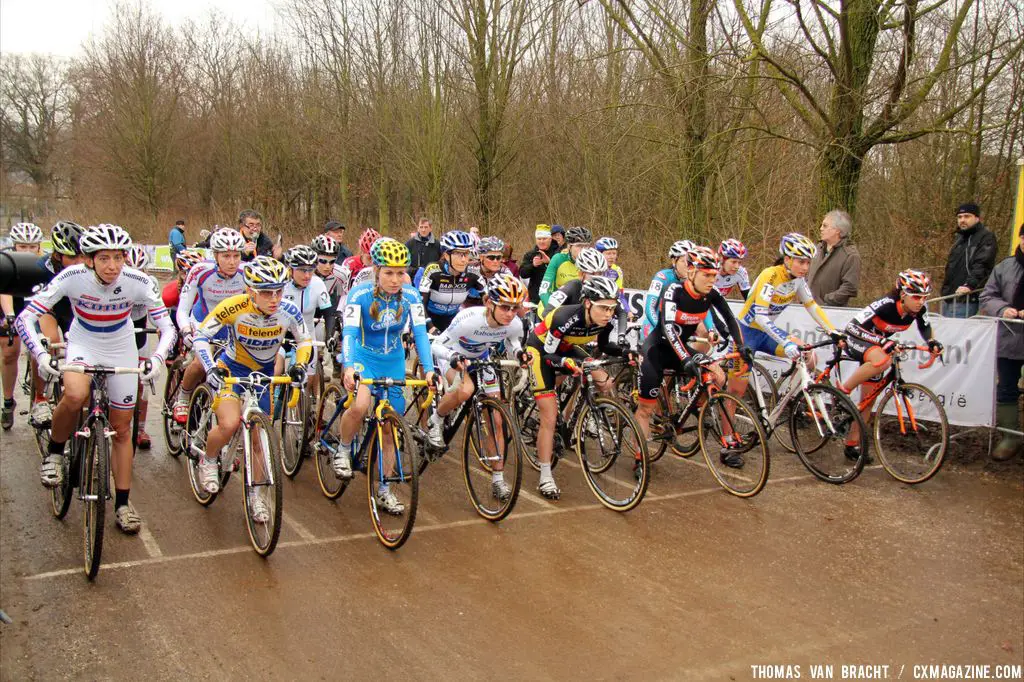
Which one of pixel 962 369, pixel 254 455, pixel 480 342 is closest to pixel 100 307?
pixel 254 455

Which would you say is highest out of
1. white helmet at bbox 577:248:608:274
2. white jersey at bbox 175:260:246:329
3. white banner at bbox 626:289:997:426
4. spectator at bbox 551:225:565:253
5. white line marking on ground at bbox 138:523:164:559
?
spectator at bbox 551:225:565:253

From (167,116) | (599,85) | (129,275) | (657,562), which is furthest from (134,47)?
(657,562)

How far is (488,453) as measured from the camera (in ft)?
21.4

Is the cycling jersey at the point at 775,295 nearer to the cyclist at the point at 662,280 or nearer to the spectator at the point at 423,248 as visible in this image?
the cyclist at the point at 662,280

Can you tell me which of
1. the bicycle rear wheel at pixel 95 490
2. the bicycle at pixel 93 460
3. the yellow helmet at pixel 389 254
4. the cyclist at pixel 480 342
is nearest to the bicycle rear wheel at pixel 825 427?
the cyclist at pixel 480 342

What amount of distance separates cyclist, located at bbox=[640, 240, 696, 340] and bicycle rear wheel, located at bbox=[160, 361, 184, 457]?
4.56 metres

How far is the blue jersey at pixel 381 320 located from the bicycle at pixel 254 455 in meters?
0.78

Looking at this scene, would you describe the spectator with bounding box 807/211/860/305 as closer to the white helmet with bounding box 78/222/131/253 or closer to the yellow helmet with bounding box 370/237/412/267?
the yellow helmet with bounding box 370/237/412/267

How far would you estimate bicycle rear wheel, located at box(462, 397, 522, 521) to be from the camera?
6.27m

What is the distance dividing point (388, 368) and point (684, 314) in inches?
109

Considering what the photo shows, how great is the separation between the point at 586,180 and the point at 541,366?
14741 millimetres

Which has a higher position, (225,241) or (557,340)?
(225,241)

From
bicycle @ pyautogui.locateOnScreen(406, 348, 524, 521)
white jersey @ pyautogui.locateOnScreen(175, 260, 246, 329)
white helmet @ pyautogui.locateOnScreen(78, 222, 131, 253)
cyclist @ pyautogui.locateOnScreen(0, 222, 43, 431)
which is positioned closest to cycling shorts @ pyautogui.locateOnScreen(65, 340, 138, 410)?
white helmet @ pyautogui.locateOnScreen(78, 222, 131, 253)

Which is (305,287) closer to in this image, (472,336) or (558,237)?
(472,336)
